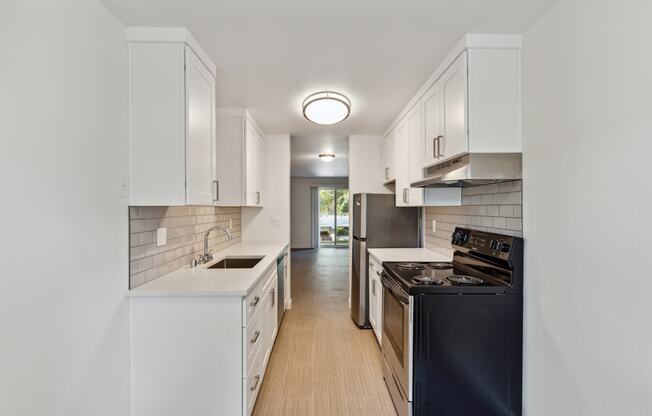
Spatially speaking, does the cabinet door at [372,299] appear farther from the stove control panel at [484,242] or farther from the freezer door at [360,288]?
the stove control panel at [484,242]

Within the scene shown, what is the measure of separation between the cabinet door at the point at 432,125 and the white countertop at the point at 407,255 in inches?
34.1

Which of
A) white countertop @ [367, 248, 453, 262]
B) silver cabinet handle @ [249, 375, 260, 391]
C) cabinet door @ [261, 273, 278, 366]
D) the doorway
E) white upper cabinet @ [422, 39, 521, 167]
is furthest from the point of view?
the doorway

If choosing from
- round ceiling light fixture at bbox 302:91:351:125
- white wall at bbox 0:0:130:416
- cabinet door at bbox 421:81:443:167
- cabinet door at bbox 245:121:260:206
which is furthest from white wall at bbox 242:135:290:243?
white wall at bbox 0:0:130:416

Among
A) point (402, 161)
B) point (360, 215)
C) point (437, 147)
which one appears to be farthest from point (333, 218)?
point (437, 147)

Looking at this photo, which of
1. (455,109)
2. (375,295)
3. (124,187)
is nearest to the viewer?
(124,187)

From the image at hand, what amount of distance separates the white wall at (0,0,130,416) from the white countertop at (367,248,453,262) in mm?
2025

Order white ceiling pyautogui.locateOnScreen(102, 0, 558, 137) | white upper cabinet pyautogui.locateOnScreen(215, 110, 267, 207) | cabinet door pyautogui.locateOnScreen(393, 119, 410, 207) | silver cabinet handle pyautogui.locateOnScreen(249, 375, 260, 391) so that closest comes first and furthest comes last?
A: white ceiling pyautogui.locateOnScreen(102, 0, 558, 137) < silver cabinet handle pyautogui.locateOnScreen(249, 375, 260, 391) < cabinet door pyautogui.locateOnScreen(393, 119, 410, 207) < white upper cabinet pyautogui.locateOnScreen(215, 110, 267, 207)

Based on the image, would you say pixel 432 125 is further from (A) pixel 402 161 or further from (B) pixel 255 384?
(B) pixel 255 384

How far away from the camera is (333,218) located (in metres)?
10.3

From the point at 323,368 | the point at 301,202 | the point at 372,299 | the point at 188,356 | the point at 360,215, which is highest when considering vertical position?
the point at 301,202

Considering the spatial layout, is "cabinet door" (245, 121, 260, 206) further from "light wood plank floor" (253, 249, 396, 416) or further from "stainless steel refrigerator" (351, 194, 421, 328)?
"light wood plank floor" (253, 249, 396, 416)

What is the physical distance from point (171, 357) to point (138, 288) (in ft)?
1.40

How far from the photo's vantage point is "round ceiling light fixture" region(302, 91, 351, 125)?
2.58m

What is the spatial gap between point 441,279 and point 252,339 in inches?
48.8
